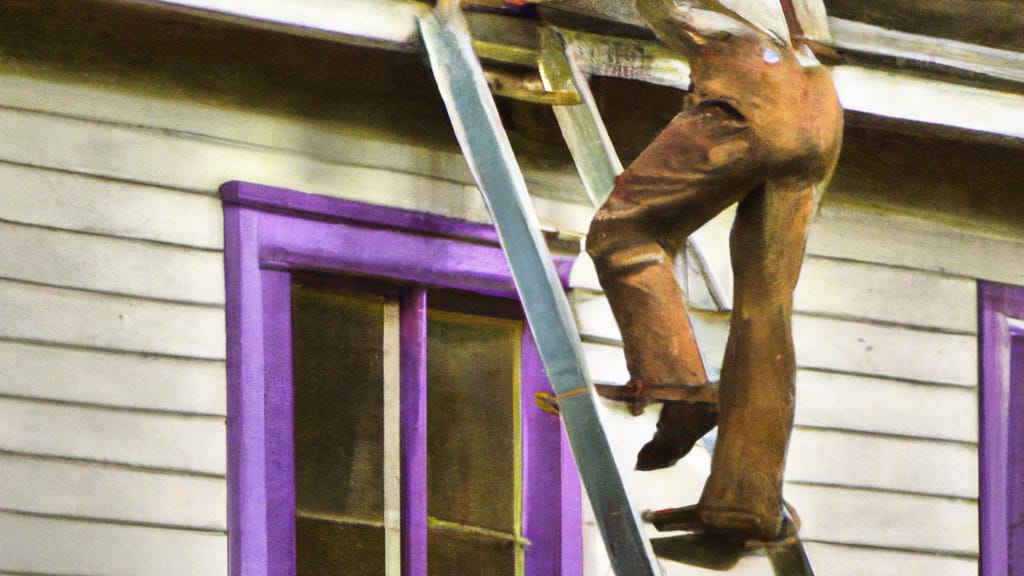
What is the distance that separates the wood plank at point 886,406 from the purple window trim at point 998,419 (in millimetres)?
58

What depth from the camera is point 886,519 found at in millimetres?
7023

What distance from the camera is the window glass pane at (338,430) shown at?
618 centimetres

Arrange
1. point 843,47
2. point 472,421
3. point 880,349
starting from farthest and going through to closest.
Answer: point 880,349, point 843,47, point 472,421

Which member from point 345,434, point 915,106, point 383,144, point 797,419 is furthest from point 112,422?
point 915,106

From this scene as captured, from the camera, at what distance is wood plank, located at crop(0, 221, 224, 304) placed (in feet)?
19.4

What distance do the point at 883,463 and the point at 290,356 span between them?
78.1 inches

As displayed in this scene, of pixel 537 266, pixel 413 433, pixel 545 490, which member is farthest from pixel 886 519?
pixel 537 266

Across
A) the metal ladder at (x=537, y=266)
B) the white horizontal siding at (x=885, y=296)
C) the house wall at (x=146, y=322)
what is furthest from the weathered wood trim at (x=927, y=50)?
the metal ladder at (x=537, y=266)

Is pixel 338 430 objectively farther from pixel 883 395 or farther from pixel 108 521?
pixel 883 395

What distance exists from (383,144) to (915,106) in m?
1.68

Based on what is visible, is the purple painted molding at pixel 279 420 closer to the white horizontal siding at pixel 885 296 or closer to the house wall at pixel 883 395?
the house wall at pixel 883 395

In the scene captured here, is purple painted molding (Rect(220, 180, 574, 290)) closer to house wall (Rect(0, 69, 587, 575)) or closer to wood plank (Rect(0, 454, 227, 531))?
house wall (Rect(0, 69, 587, 575))

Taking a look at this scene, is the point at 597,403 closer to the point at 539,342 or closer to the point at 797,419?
the point at 539,342

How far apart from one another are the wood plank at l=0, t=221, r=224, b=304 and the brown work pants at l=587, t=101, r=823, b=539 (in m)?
1.18
